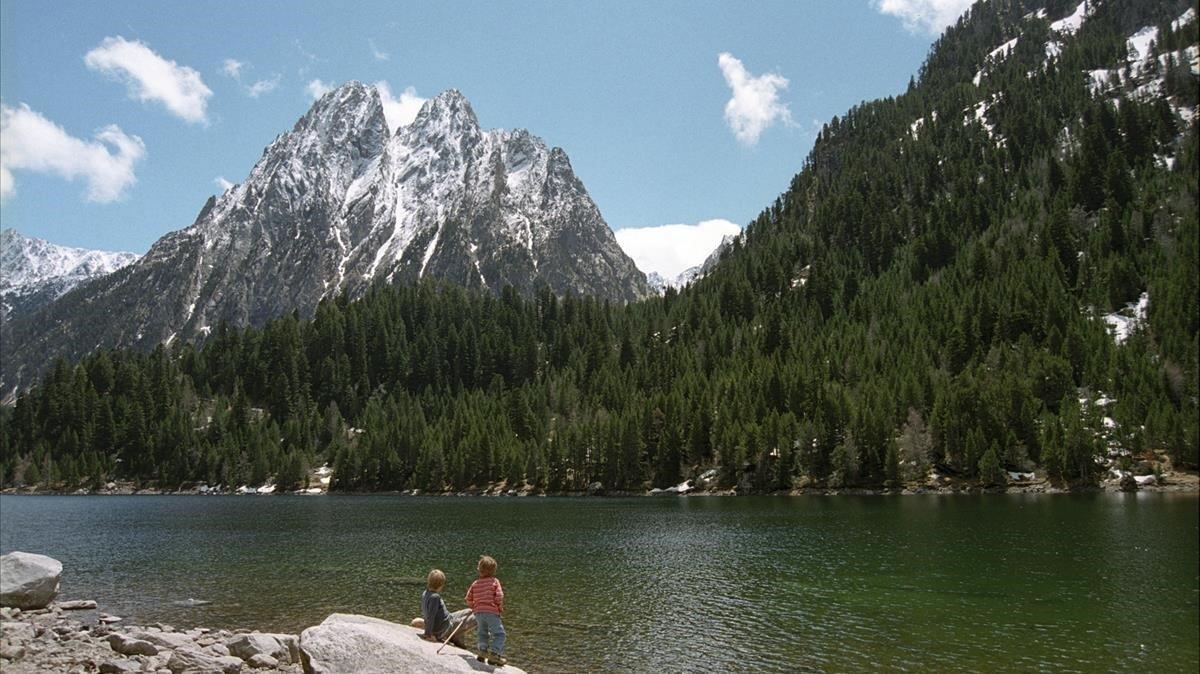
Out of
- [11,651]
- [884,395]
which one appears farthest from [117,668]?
[884,395]

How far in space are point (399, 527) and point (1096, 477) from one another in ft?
304

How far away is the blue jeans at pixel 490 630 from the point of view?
20.5 meters

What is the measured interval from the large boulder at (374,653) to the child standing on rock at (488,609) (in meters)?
0.83

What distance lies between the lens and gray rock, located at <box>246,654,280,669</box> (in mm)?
24934

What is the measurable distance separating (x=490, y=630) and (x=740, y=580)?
27.9 metres

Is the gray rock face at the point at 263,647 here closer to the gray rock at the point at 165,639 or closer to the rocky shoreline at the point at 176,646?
the rocky shoreline at the point at 176,646

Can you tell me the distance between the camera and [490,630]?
2062 centimetres

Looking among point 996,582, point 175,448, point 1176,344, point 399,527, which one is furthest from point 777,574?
point 175,448


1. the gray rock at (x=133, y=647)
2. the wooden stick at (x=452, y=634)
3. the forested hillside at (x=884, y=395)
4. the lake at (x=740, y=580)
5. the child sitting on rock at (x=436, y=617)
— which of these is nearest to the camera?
the wooden stick at (x=452, y=634)

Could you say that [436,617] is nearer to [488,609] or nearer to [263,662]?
[488,609]

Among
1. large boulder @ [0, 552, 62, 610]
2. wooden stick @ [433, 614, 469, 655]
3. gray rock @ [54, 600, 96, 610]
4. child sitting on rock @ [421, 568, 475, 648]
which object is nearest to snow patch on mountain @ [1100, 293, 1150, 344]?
child sitting on rock @ [421, 568, 475, 648]

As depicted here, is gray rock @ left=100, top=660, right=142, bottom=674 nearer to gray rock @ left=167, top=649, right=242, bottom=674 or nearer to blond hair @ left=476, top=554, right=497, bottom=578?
gray rock @ left=167, top=649, right=242, bottom=674

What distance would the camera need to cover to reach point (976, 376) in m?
132

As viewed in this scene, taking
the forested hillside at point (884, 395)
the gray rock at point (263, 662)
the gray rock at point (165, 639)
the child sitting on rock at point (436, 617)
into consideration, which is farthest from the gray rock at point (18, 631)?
the forested hillside at point (884, 395)
